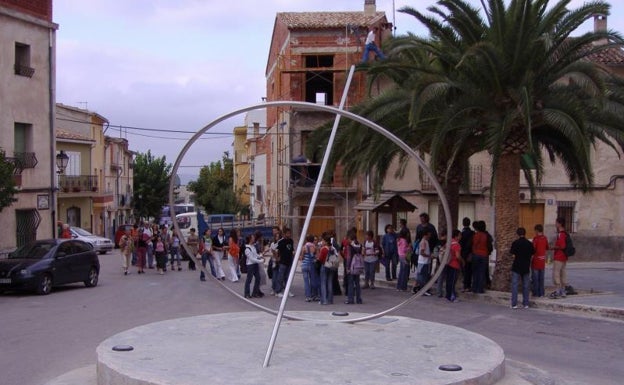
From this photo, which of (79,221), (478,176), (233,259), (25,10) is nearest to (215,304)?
(233,259)

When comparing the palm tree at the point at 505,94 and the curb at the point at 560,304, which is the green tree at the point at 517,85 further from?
the curb at the point at 560,304

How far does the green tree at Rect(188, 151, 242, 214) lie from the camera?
67.9 m

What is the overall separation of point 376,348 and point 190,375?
2977mm

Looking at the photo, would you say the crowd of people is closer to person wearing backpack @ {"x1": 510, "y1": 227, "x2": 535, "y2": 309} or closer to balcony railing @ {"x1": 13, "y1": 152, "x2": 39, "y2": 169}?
person wearing backpack @ {"x1": 510, "y1": 227, "x2": 535, "y2": 309}

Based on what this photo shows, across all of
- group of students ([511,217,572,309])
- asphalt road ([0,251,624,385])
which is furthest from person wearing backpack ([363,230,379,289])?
group of students ([511,217,572,309])

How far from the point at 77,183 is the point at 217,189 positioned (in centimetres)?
2986

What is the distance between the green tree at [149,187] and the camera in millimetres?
78938

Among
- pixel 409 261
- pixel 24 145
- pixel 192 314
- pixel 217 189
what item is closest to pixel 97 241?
pixel 24 145

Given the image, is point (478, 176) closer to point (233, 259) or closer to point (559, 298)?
point (233, 259)

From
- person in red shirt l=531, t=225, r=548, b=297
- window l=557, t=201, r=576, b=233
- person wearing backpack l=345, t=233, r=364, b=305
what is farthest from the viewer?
window l=557, t=201, r=576, b=233

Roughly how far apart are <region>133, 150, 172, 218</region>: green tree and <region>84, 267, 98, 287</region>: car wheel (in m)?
55.5

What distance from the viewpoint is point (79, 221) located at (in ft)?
177

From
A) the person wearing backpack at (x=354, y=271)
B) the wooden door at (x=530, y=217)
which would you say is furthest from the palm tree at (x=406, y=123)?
the wooden door at (x=530, y=217)

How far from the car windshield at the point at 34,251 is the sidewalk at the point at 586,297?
9.21 meters
